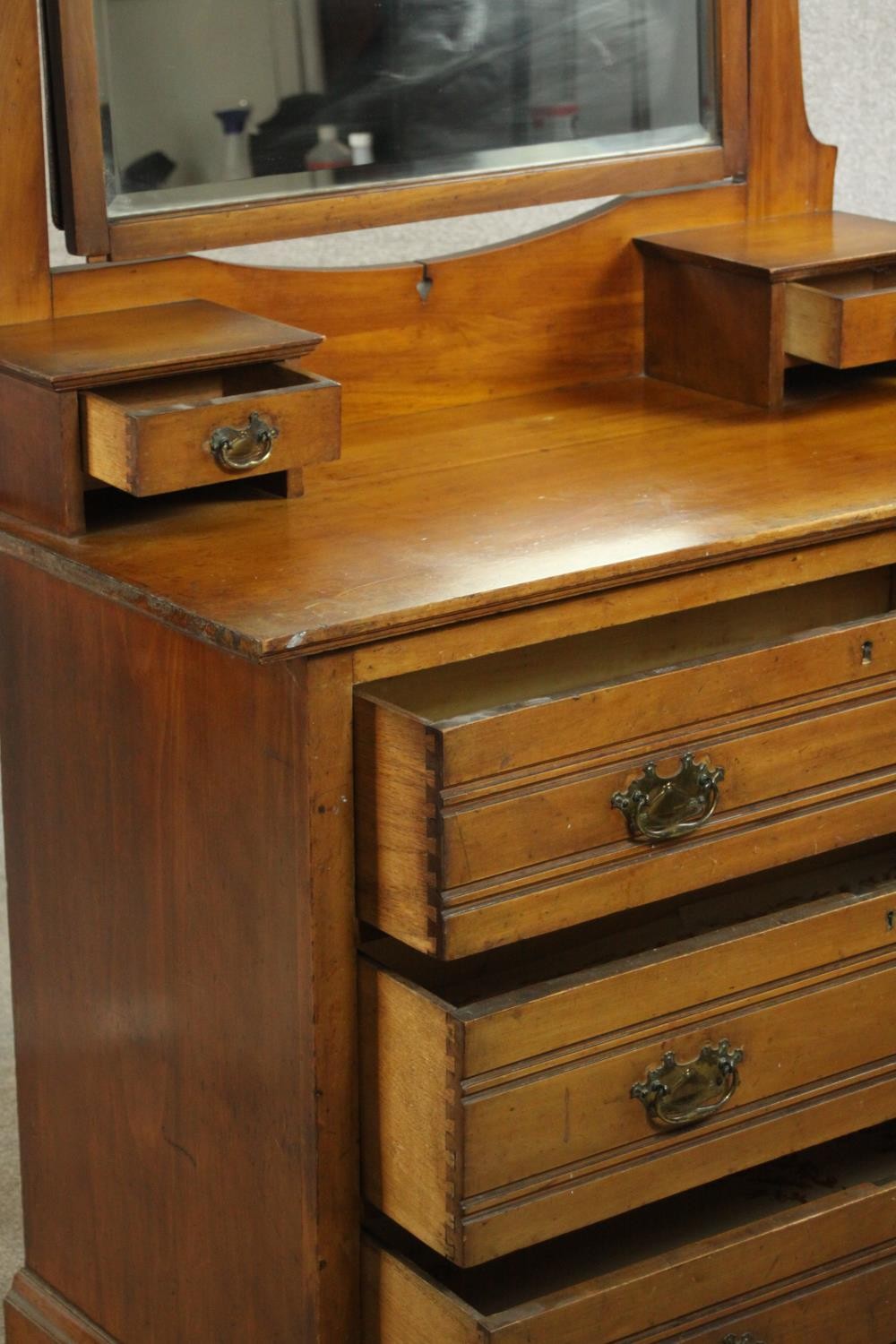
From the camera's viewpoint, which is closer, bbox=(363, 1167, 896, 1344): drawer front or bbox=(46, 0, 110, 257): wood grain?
bbox=(363, 1167, 896, 1344): drawer front

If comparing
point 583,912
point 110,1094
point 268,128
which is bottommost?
point 110,1094

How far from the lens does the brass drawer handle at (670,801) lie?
176 cm

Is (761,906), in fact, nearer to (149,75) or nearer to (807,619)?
(807,619)

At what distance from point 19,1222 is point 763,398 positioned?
3.99 ft

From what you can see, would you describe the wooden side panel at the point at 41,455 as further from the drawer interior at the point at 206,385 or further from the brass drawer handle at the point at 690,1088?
the brass drawer handle at the point at 690,1088

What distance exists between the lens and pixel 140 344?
1.89 metres

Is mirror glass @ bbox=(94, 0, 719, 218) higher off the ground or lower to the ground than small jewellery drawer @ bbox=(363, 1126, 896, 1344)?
higher

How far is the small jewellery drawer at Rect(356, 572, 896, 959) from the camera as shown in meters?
1.67

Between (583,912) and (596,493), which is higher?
(596,493)

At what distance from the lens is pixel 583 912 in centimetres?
176

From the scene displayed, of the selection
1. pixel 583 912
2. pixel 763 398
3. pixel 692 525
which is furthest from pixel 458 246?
pixel 583 912

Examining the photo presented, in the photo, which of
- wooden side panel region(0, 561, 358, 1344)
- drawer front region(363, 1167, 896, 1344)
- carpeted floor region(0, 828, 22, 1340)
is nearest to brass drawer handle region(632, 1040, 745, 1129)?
drawer front region(363, 1167, 896, 1344)

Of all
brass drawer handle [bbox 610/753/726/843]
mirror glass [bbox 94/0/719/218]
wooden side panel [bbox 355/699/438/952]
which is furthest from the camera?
mirror glass [bbox 94/0/719/218]

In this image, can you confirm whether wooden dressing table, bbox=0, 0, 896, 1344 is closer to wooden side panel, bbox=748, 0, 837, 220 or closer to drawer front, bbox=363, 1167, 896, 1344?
drawer front, bbox=363, 1167, 896, 1344
